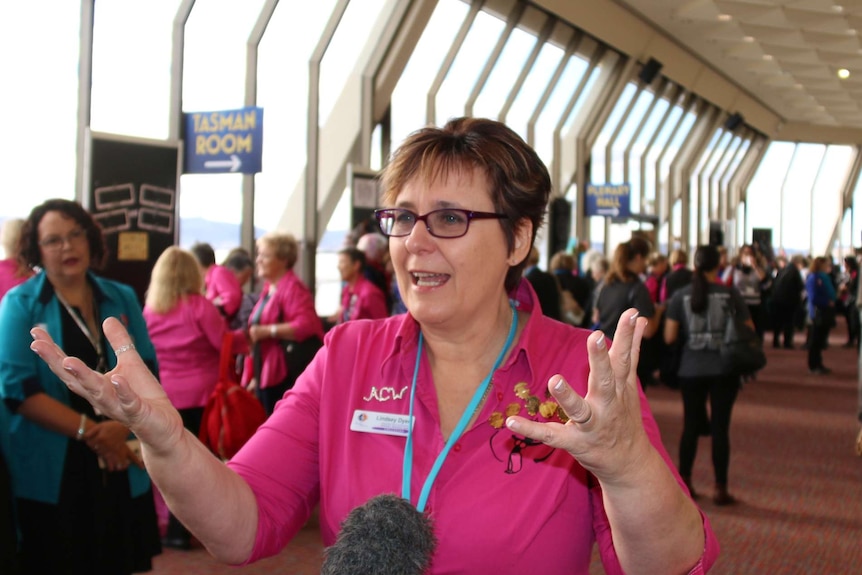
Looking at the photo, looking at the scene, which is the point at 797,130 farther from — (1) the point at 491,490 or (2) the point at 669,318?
(1) the point at 491,490

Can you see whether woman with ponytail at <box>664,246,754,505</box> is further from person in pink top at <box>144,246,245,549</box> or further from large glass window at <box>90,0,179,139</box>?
large glass window at <box>90,0,179,139</box>

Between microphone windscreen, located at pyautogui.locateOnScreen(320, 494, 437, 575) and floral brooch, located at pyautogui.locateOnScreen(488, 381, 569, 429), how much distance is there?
0.37 m

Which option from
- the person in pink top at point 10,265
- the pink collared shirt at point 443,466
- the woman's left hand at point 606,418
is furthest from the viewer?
the person in pink top at point 10,265

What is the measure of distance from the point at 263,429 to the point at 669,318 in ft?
15.5

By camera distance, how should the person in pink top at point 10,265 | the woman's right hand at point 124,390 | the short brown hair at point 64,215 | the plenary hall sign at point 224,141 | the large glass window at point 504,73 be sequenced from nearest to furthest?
the woman's right hand at point 124,390 < the short brown hair at point 64,215 < the person in pink top at point 10,265 < the plenary hall sign at point 224,141 < the large glass window at point 504,73

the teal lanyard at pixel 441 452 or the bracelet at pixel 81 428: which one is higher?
the teal lanyard at pixel 441 452

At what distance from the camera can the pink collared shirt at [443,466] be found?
1526 mm

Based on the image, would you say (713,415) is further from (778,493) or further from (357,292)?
(357,292)

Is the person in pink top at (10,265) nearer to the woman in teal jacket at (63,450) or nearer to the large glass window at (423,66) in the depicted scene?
the woman in teal jacket at (63,450)

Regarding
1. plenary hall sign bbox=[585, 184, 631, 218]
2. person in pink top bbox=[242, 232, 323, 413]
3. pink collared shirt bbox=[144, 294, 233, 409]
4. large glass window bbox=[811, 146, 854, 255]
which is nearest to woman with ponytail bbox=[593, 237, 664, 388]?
person in pink top bbox=[242, 232, 323, 413]

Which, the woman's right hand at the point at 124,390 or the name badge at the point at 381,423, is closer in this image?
the woman's right hand at the point at 124,390

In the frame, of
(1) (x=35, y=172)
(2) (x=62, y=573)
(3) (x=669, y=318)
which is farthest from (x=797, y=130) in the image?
(2) (x=62, y=573)

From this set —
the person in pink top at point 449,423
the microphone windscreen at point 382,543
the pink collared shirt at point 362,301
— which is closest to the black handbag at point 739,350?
the pink collared shirt at point 362,301

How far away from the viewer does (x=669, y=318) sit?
5.99 metres
